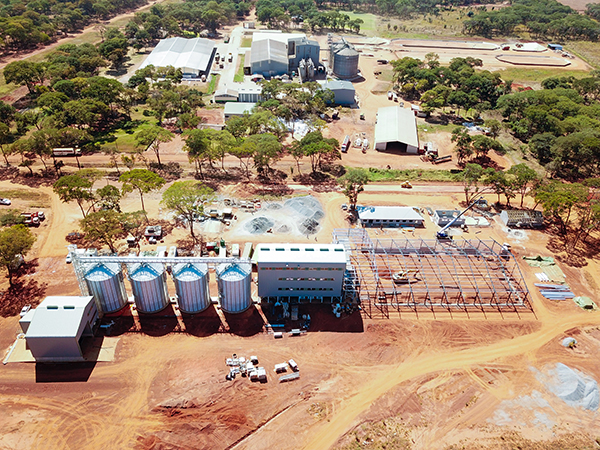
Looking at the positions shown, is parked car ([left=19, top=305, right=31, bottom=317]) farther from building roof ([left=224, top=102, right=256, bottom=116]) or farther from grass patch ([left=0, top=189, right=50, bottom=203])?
building roof ([left=224, top=102, right=256, bottom=116])

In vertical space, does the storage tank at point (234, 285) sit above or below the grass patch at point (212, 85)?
below

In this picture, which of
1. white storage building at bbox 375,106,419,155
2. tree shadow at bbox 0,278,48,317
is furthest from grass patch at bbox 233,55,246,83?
tree shadow at bbox 0,278,48,317

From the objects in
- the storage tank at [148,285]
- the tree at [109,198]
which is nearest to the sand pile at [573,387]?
the storage tank at [148,285]

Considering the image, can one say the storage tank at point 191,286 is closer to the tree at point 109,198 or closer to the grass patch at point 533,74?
the tree at point 109,198

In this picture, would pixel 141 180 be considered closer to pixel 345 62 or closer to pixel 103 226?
pixel 103 226

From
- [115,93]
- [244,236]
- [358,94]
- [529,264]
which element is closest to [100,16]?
[115,93]

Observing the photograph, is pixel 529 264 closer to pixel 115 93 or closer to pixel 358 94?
pixel 358 94
